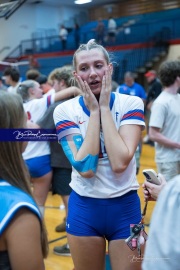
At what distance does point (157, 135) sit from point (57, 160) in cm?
85

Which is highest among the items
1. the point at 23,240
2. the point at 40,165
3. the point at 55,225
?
the point at 23,240

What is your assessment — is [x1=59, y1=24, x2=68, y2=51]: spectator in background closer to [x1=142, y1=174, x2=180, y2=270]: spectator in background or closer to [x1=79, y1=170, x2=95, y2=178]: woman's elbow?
[x1=79, y1=170, x2=95, y2=178]: woman's elbow

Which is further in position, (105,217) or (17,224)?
(105,217)

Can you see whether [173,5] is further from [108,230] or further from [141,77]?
[108,230]

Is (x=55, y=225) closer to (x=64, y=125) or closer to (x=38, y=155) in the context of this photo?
(x=38, y=155)

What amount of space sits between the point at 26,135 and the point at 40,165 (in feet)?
5.43

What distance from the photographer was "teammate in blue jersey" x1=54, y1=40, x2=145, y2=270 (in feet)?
5.63

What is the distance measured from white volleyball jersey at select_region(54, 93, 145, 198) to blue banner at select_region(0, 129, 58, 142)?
0.15 m

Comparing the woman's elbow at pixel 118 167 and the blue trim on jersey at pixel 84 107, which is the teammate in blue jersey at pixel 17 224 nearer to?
the woman's elbow at pixel 118 167

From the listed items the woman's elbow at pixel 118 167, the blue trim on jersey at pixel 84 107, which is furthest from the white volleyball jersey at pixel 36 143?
the woman's elbow at pixel 118 167

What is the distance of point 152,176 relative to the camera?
5.03 feet

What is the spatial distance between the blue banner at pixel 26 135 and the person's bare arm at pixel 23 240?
11.2 inches

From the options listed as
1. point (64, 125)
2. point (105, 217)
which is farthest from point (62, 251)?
point (64, 125)

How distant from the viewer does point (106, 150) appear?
1727 mm
